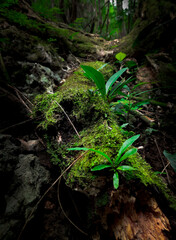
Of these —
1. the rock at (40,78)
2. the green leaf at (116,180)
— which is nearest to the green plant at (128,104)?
the green leaf at (116,180)

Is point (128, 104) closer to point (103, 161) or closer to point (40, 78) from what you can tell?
point (103, 161)

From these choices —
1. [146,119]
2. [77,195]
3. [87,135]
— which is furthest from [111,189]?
[146,119]

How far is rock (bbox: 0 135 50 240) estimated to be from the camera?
2.40 feet

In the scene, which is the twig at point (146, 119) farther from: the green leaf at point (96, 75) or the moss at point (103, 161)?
the moss at point (103, 161)

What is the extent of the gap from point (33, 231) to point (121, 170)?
0.76 m

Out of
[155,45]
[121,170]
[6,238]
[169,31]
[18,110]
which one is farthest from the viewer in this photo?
[155,45]

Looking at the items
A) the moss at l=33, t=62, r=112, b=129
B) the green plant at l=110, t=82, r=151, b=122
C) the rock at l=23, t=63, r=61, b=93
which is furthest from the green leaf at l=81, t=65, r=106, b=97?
the rock at l=23, t=63, r=61, b=93

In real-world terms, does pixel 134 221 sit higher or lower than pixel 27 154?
lower

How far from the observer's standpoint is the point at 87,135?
1.08 meters

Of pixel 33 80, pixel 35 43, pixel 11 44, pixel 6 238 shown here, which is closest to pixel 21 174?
pixel 6 238

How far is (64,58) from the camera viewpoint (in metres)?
2.81

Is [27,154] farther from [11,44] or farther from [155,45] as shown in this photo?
[155,45]

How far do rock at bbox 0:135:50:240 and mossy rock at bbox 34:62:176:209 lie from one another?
0.22 metres

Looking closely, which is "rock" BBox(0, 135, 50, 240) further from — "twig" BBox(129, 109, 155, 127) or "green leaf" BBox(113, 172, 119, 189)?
"twig" BBox(129, 109, 155, 127)
